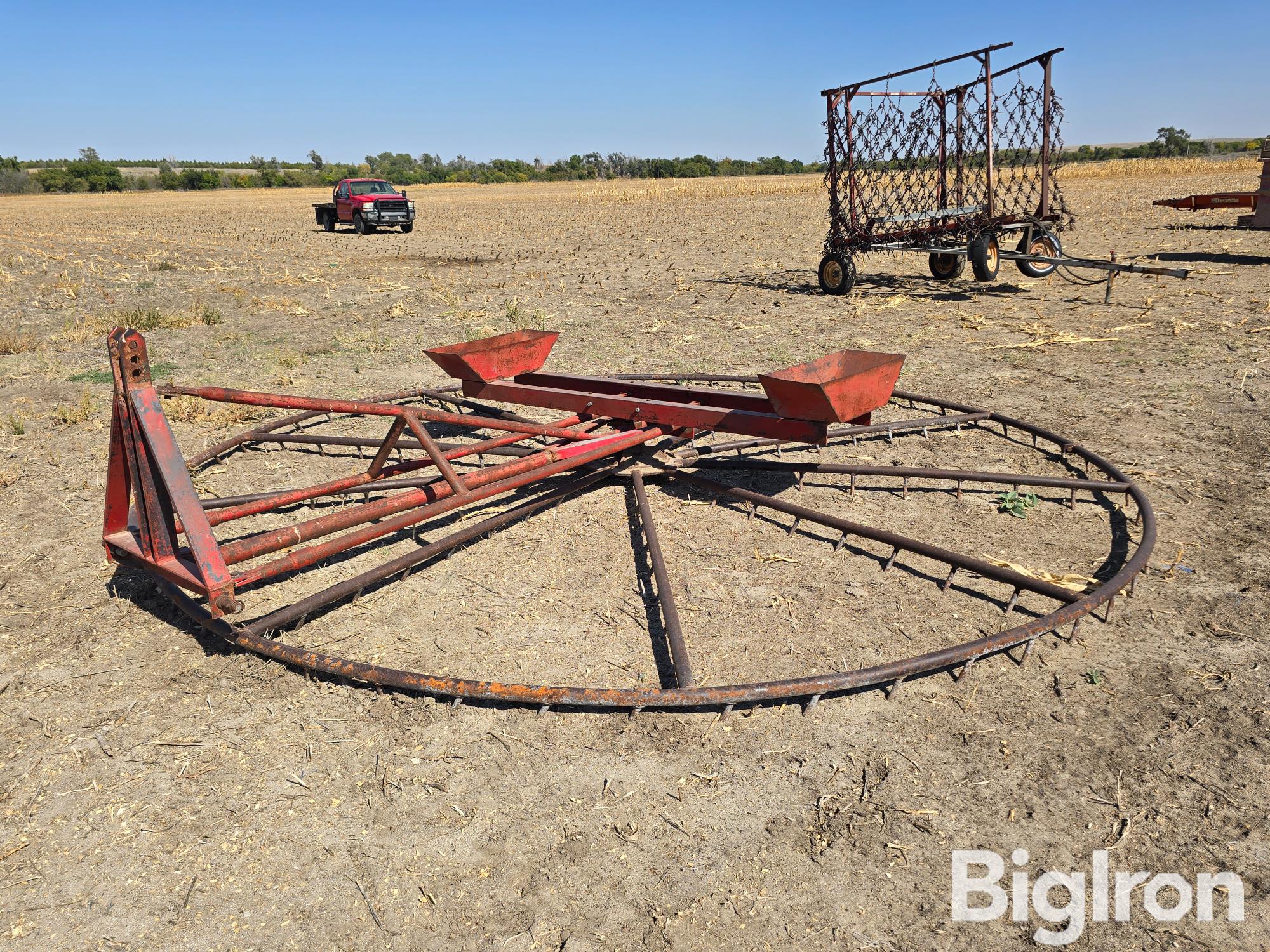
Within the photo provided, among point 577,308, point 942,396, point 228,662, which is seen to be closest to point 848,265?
point 577,308

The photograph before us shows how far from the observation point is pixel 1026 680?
324 cm

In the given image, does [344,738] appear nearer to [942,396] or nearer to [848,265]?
[942,396]

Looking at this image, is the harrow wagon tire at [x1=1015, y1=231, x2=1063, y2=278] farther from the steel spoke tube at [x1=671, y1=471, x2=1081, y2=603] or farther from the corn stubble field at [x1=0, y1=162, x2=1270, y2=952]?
the steel spoke tube at [x1=671, y1=471, x2=1081, y2=603]

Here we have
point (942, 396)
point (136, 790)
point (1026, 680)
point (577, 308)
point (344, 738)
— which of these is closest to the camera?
point (136, 790)

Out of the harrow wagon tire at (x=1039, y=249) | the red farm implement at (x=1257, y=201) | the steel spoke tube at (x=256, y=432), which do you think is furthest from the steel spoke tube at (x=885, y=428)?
the red farm implement at (x=1257, y=201)

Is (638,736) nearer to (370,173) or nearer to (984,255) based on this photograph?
(984,255)

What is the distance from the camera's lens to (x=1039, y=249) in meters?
12.9

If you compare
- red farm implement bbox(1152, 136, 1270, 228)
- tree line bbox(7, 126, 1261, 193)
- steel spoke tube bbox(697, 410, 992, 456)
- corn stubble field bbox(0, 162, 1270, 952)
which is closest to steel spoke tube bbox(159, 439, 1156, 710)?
corn stubble field bbox(0, 162, 1270, 952)

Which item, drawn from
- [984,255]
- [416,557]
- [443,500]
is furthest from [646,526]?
[984,255]

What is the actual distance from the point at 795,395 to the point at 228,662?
2921 mm

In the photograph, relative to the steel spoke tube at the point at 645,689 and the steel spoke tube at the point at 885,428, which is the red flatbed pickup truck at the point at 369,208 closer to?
the steel spoke tube at the point at 885,428

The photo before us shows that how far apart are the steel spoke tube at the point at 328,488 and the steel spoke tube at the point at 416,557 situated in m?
0.40

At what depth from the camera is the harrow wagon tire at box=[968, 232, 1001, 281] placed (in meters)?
12.0

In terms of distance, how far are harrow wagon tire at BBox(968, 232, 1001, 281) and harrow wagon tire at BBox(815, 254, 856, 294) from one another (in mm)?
1712
